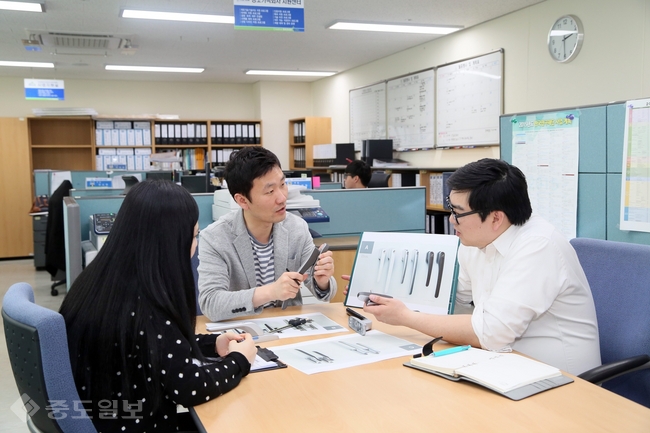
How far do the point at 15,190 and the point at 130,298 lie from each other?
8367 millimetres

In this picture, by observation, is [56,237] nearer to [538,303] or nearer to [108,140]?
[108,140]

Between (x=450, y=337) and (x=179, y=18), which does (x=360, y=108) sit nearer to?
(x=179, y=18)

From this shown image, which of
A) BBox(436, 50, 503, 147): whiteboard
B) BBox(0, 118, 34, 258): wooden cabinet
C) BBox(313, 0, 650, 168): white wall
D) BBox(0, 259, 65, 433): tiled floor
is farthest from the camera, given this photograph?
BBox(0, 118, 34, 258): wooden cabinet

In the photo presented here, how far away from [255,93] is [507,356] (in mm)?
9404

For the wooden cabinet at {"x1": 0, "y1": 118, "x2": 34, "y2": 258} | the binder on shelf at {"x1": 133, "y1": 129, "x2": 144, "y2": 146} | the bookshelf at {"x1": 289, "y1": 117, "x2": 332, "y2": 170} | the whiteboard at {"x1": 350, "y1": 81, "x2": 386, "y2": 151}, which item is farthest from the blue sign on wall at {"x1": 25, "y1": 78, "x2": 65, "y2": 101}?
the whiteboard at {"x1": 350, "y1": 81, "x2": 386, "y2": 151}

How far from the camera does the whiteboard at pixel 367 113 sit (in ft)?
25.8

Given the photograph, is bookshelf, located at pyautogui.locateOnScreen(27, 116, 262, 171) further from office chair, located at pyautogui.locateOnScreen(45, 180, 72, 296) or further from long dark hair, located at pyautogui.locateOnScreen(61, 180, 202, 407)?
long dark hair, located at pyautogui.locateOnScreen(61, 180, 202, 407)

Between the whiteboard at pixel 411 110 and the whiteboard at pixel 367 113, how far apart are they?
0.15 metres

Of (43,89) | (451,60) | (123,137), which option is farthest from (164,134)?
(451,60)

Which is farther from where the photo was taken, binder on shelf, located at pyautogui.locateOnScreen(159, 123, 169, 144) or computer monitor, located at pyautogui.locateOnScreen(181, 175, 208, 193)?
binder on shelf, located at pyautogui.locateOnScreen(159, 123, 169, 144)

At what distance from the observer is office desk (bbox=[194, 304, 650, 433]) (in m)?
1.17

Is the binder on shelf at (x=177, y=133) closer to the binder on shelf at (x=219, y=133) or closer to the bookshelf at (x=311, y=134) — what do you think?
the binder on shelf at (x=219, y=133)

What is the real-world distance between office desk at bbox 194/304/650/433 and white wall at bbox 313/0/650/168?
379 centimetres

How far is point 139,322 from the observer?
126 cm
